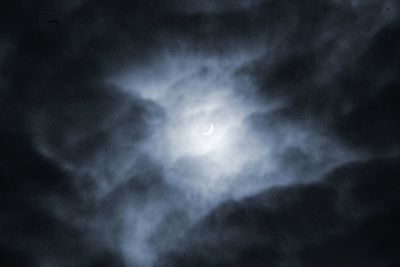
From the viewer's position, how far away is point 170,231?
4162 centimetres

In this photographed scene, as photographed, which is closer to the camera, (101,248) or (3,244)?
(3,244)

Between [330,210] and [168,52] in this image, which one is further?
[330,210]

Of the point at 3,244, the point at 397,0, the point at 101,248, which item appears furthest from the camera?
the point at 101,248

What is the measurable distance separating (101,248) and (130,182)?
9.24m

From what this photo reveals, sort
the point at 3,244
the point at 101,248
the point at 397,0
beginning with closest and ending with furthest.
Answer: the point at 397,0
the point at 3,244
the point at 101,248

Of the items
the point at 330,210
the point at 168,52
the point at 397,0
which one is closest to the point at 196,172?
the point at 168,52

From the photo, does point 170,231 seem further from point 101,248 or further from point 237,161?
point 237,161

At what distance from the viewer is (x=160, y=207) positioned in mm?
40219

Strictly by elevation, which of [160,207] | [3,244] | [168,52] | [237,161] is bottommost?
[3,244]

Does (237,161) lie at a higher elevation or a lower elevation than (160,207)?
higher

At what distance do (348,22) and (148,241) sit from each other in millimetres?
33005

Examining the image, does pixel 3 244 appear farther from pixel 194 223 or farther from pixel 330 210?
pixel 330 210

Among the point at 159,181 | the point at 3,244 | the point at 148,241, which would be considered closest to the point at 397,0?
the point at 159,181

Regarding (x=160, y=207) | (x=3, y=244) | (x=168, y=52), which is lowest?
(x=3, y=244)
